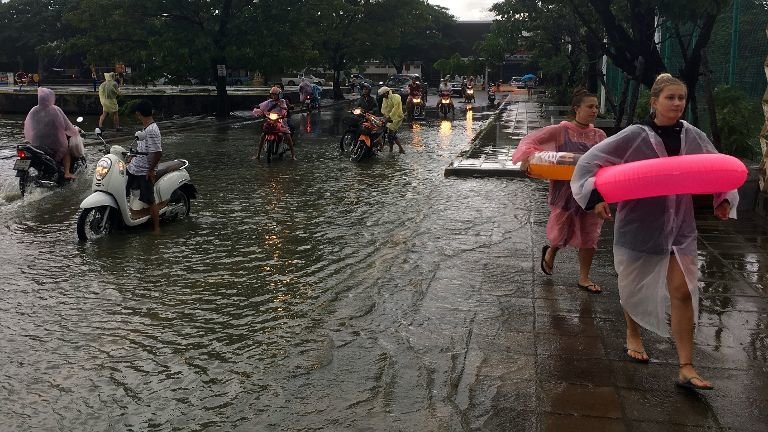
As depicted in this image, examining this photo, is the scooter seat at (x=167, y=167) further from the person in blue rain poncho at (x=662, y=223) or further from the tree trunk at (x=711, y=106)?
the tree trunk at (x=711, y=106)

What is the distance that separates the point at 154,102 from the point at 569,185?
28.9 metres

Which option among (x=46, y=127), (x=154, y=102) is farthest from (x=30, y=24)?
(x=46, y=127)

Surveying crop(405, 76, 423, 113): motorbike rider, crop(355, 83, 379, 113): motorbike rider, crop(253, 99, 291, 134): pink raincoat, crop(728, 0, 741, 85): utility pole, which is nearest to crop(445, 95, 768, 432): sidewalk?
crop(728, 0, 741, 85): utility pole

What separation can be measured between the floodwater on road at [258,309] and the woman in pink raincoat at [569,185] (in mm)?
709

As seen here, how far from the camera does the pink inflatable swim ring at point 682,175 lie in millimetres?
3984

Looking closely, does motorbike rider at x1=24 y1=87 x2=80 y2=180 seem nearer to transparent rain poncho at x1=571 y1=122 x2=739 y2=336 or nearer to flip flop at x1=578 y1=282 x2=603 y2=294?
flip flop at x1=578 y1=282 x2=603 y2=294

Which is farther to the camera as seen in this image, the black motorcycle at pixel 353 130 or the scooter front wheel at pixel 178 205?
the black motorcycle at pixel 353 130

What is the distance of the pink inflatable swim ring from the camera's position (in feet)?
13.1

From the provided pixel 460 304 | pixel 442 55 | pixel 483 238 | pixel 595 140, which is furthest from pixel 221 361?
pixel 442 55

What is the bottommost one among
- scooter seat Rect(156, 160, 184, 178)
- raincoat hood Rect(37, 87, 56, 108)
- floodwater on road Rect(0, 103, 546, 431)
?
floodwater on road Rect(0, 103, 546, 431)

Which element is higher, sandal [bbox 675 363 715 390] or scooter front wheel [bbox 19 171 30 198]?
scooter front wheel [bbox 19 171 30 198]

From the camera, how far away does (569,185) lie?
6184mm

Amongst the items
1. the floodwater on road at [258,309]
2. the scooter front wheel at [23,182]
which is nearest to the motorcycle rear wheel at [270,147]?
the floodwater on road at [258,309]

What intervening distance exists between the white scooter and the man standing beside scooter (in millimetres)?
70
